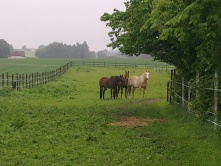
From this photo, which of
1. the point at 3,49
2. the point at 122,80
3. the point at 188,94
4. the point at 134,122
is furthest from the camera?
the point at 3,49

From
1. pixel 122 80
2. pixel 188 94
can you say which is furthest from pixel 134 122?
pixel 122 80

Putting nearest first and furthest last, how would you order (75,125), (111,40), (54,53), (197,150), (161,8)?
(197,150), (161,8), (75,125), (111,40), (54,53)

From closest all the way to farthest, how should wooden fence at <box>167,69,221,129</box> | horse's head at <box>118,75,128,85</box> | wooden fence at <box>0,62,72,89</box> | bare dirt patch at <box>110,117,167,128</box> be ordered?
wooden fence at <box>167,69,221,129</box>, bare dirt patch at <box>110,117,167,128</box>, horse's head at <box>118,75,128,85</box>, wooden fence at <box>0,62,72,89</box>

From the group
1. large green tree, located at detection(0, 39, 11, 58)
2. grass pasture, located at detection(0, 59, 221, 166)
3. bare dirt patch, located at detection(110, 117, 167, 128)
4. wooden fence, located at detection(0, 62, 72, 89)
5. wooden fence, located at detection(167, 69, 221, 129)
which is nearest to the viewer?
grass pasture, located at detection(0, 59, 221, 166)

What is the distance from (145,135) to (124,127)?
180 cm

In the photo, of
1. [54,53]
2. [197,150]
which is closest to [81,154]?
[197,150]

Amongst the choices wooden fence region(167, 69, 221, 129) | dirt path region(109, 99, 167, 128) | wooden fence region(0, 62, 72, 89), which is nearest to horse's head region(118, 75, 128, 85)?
wooden fence region(167, 69, 221, 129)

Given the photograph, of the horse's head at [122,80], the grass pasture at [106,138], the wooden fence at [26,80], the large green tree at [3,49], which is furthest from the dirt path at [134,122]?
the large green tree at [3,49]

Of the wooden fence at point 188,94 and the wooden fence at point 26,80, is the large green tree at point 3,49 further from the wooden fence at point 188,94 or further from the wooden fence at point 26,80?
the wooden fence at point 188,94

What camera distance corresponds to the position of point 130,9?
16.9 metres

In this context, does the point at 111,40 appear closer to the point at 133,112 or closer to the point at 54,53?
the point at 133,112

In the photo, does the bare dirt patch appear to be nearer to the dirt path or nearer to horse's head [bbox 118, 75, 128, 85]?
the dirt path

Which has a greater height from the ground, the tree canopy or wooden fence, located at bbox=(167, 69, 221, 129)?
the tree canopy

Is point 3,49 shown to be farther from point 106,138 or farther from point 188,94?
point 106,138
